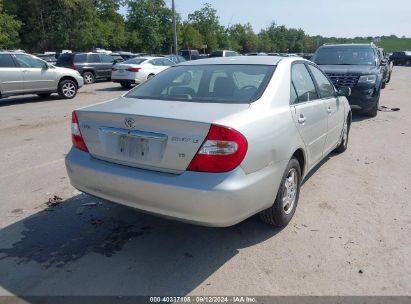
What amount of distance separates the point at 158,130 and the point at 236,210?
878mm

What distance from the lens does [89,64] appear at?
20.7 m

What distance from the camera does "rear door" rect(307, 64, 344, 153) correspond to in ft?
16.0

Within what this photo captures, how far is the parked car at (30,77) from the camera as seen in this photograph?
12617 mm

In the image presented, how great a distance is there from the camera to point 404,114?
11039 mm

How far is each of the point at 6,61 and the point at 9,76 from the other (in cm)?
55

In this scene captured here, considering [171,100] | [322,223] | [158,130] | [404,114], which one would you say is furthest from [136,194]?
[404,114]

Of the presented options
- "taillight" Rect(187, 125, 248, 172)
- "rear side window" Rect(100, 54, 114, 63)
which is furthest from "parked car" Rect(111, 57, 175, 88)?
"taillight" Rect(187, 125, 248, 172)

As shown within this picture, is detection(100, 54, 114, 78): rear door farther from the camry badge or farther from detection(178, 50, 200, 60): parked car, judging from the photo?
the camry badge

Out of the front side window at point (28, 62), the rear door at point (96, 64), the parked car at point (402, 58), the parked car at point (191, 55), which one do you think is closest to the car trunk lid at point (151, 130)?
the front side window at point (28, 62)

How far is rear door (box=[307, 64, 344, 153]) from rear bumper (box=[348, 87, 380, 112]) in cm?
420

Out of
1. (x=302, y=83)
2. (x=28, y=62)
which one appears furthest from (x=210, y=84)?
(x=28, y=62)

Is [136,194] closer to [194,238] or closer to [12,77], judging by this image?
[194,238]

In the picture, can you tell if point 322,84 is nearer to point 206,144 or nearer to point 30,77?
point 206,144

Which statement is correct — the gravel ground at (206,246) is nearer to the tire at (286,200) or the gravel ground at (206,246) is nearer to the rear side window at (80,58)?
the tire at (286,200)
